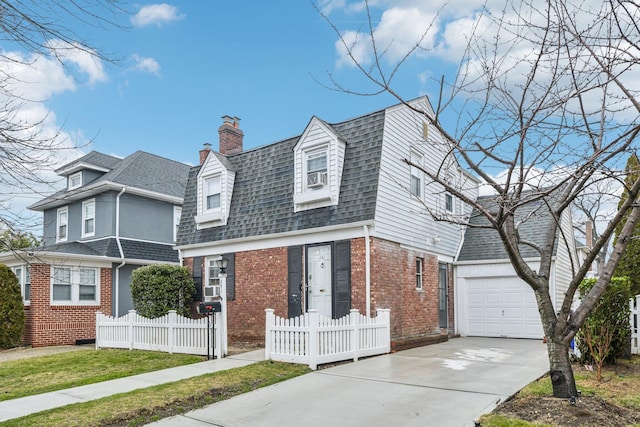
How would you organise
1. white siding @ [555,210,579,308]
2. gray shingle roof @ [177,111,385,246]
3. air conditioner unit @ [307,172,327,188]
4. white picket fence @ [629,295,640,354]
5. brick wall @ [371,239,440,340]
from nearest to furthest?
white picket fence @ [629,295,640,354]
brick wall @ [371,239,440,340]
gray shingle roof @ [177,111,385,246]
air conditioner unit @ [307,172,327,188]
white siding @ [555,210,579,308]

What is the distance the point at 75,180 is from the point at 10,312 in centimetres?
716

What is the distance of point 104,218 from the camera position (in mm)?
19297

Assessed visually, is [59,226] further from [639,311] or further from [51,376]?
[639,311]

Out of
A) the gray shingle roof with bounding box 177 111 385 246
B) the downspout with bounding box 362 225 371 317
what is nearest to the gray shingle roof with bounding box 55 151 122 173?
the gray shingle roof with bounding box 177 111 385 246

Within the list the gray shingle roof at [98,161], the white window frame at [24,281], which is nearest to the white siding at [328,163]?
the white window frame at [24,281]

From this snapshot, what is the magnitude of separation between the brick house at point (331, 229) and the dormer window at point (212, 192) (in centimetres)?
3

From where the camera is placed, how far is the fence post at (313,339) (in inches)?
379

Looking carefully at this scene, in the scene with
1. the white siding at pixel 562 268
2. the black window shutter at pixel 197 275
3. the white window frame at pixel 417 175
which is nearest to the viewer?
the white window frame at pixel 417 175

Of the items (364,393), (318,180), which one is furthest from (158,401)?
(318,180)

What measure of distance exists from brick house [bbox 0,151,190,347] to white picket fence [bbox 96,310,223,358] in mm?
2031

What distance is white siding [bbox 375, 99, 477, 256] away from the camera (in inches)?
498

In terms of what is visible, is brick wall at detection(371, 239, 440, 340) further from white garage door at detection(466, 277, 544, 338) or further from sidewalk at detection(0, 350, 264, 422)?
sidewalk at detection(0, 350, 264, 422)

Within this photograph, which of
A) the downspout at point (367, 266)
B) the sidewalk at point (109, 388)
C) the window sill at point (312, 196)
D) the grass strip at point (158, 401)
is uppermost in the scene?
the window sill at point (312, 196)

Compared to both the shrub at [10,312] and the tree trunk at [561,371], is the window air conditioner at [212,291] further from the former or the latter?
the tree trunk at [561,371]
